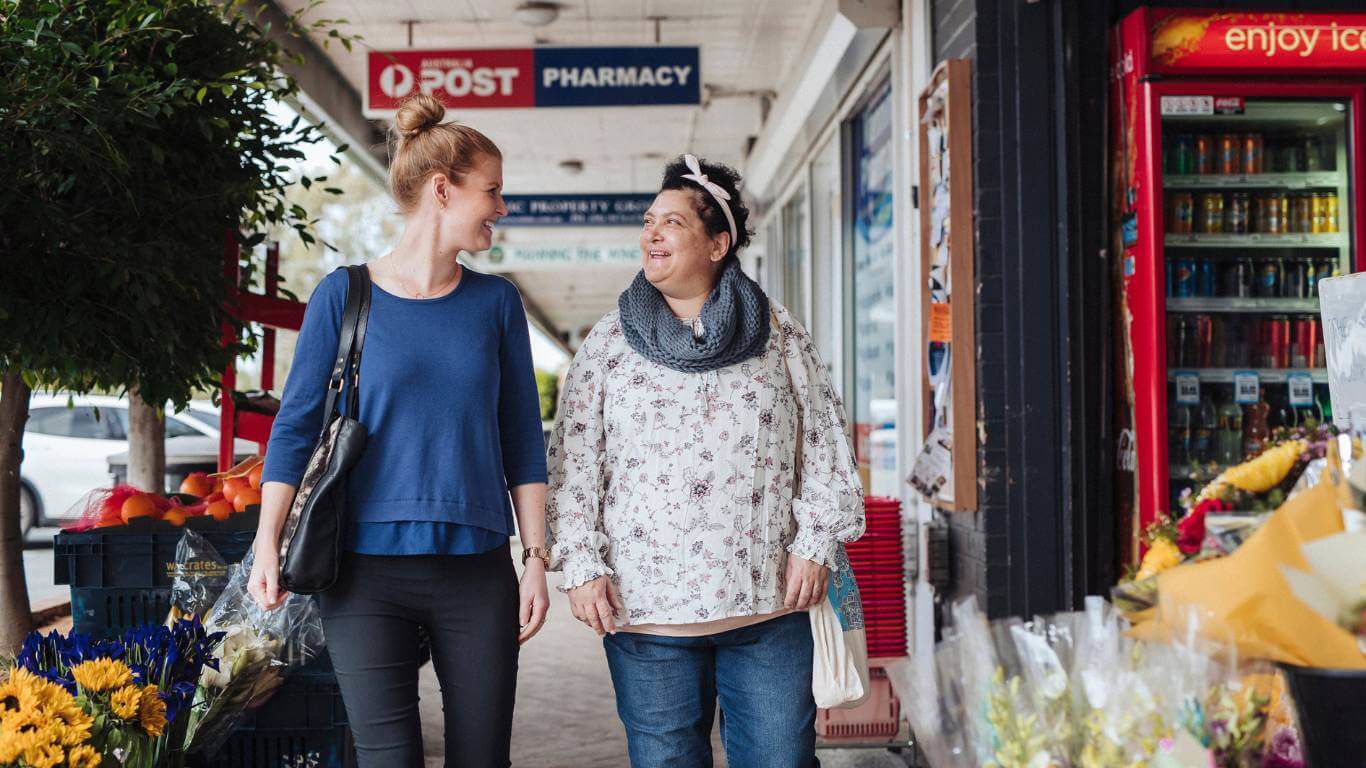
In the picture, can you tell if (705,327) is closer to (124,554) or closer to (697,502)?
(697,502)

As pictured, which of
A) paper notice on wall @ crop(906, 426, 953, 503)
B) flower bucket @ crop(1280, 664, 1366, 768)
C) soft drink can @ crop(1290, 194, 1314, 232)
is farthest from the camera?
soft drink can @ crop(1290, 194, 1314, 232)

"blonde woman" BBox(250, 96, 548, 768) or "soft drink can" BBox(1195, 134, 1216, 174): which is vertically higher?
"soft drink can" BBox(1195, 134, 1216, 174)

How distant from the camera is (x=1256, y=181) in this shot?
15.2 feet

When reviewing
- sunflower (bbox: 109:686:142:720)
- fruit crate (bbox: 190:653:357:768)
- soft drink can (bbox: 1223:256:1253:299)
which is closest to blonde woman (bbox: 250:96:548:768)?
sunflower (bbox: 109:686:142:720)

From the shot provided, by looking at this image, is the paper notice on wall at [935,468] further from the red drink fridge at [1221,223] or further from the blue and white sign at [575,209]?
the blue and white sign at [575,209]

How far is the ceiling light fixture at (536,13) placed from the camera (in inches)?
302

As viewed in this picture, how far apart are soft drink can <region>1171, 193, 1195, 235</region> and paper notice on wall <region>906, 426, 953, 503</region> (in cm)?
118

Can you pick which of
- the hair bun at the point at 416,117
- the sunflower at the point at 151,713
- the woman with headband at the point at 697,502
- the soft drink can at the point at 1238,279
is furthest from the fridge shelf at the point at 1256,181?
the sunflower at the point at 151,713

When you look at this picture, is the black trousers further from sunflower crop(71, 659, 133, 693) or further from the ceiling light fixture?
the ceiling light fixture

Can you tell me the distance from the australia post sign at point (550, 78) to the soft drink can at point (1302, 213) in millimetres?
3143

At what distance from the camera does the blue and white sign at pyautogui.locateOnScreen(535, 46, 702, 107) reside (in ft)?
22.3

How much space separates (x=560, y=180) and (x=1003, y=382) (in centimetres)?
1057

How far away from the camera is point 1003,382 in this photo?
163 inches

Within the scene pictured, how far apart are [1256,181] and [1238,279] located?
36 centimetres
